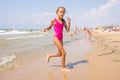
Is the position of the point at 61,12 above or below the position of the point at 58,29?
above

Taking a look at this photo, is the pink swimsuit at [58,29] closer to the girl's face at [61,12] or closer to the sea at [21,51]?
the girl's face at [61,12]

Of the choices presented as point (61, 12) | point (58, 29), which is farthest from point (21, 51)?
point (61, 12)

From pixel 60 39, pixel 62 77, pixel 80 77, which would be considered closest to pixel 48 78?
pixel 62 77

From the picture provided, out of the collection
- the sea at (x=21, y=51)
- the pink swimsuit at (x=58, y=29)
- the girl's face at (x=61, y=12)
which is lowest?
the sea at (x=21, y=51)

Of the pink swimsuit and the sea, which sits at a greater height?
the pink swimsuit

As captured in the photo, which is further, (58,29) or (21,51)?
(21,51)

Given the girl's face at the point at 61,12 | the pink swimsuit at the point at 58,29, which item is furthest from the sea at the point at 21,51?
the girl's face at the point at 61,12

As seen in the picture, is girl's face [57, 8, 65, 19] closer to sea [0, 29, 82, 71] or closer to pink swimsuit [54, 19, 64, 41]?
pink swimsuit [54, 19, 64, 41]

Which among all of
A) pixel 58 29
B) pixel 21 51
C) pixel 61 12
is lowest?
pixel 21 51

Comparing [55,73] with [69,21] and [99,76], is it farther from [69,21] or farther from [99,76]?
[69,21]

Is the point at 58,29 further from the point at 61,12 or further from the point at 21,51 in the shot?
the point at 21,51

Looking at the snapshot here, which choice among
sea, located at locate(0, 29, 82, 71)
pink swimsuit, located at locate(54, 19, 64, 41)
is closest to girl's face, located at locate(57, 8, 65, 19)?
pink swimsuit, located at locate(54, 19, 64, 41)

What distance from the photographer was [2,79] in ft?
17.0

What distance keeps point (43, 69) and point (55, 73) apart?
0.64 m
